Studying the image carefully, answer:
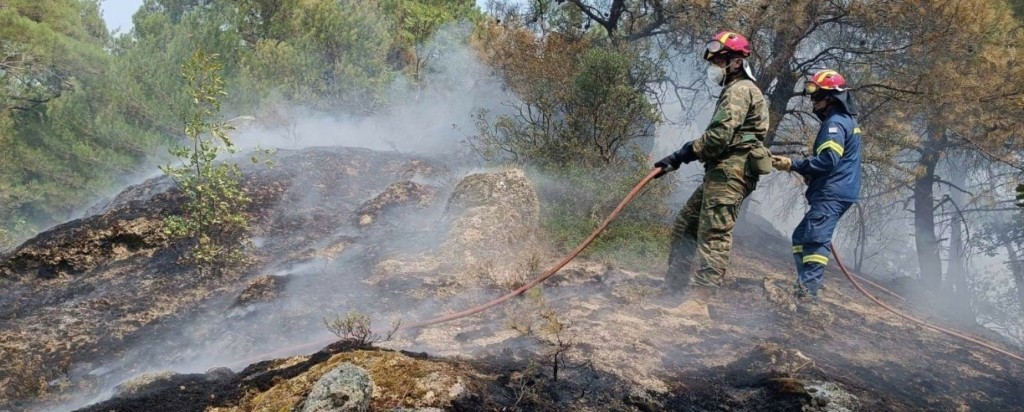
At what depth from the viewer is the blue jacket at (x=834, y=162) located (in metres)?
4.98

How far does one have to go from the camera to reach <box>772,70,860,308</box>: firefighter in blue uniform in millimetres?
5000

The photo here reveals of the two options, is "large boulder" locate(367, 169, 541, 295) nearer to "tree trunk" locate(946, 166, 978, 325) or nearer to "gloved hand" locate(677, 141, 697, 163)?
"gloved hand" locate(677, 141, 697, 163)

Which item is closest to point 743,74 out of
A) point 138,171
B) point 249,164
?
point 249,164

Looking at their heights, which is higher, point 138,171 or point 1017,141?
point 138,171

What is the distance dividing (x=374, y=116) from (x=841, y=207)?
10.9 metres

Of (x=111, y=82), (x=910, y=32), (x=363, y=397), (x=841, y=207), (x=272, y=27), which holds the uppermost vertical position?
(x=272, y=27)

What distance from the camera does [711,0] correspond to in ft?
32.0

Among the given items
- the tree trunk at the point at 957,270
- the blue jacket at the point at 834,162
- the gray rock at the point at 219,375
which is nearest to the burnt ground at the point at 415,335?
the gray rock at the point at 219,375

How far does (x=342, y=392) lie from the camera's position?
2.48 meters

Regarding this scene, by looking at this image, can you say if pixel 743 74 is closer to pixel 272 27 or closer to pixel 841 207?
pixel 841 207

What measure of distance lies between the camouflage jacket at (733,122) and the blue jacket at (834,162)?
0.66 m

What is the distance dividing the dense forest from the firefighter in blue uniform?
5.48ft

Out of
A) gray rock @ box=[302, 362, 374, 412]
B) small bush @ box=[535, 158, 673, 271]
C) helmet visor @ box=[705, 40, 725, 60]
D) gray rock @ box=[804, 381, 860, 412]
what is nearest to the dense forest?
small bush @ box=[535, 158, 673, 271]

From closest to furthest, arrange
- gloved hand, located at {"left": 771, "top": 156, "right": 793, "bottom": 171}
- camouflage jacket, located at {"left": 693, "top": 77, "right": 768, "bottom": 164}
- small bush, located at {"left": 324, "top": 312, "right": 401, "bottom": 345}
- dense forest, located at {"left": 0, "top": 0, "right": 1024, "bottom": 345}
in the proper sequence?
small bush, located at {"left": 324, "top": 312, "right": 401, "bottom": 345} → camouflage jacket, located at {"left": 693, "top": 77, "right": 768, "bottom": 164} → gloved hand, located at {"left": 771, "top": 156, "right": 793, "bottom": 171} → dense forest, located at {"left": 0, "top": 0, "right": 1024, "bottom": 345}
